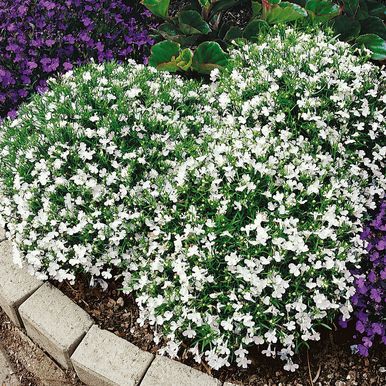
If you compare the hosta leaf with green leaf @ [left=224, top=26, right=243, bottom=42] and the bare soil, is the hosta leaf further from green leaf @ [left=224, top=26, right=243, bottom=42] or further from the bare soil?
the bare soil

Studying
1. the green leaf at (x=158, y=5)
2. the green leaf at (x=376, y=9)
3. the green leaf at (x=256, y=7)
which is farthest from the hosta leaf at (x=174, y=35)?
the green leaf at (x=376, y=9)

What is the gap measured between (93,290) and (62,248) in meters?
0.32

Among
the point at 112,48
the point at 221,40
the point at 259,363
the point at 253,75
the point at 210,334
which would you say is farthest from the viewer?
the point at 112,48

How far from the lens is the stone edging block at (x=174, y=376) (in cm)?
222

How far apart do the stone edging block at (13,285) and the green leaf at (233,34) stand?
1.75m

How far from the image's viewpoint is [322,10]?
3100 mm

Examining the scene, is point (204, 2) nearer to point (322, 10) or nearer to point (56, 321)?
point (322, 10)

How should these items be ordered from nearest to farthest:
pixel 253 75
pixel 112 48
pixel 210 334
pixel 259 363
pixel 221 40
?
pixel 210 334 → pixel 259 363 → pixel 253 75 → pixel 221 40 → pixel 112 48

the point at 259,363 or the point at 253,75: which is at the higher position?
the point at 253,75

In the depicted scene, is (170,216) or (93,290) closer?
(170,216)

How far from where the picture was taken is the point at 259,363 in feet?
7.66

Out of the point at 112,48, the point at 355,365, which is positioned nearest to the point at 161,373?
the point at 355,365

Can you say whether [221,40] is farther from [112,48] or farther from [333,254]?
[333,254]

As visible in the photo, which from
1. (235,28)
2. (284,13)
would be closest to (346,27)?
(284,13)
